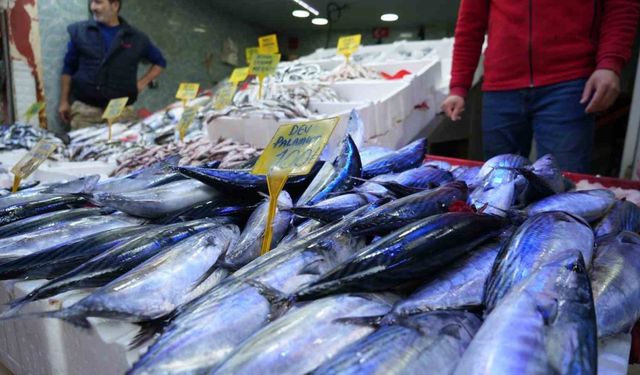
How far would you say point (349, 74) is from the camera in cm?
399

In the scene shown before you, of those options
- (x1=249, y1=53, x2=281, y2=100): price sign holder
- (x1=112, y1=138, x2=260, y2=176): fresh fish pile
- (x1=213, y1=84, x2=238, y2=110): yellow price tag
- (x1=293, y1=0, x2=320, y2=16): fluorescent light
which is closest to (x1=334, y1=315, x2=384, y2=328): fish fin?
(x1=112, y1=138, x2=260, y2=176): fresh fish pile

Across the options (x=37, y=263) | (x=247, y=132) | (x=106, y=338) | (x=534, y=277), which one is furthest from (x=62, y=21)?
(x=534, y=277)

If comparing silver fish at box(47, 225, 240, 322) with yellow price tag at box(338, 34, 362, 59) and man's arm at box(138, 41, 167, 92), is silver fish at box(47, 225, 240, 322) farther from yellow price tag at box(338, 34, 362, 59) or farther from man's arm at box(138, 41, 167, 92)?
man's arm at box(138, 41, 167, 92)

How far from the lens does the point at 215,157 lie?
2492 mm

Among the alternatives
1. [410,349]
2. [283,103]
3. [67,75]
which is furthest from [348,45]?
[410,349]

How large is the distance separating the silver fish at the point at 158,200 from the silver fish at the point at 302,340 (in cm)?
79

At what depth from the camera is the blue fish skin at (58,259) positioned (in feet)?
3.69

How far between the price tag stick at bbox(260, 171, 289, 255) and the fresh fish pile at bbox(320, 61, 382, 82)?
2.83 metres

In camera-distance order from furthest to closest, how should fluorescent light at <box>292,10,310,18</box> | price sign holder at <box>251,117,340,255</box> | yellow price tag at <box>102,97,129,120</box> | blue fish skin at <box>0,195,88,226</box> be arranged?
fluorescent light at <box>292,10,310,18</box> < yellow price tag at <box>102,97,129,120</box> < blue fish skin at <box>0,195,88,226</box> < price sign holder at <box>251,117,340,255</box>

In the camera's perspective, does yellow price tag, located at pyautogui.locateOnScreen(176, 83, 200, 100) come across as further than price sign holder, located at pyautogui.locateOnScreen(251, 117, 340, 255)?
Yes

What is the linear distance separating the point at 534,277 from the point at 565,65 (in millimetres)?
1980

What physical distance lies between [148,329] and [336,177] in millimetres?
753

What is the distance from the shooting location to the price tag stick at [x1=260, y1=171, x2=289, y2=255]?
3.67 ft

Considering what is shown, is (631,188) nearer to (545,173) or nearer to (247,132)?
(545,173)
